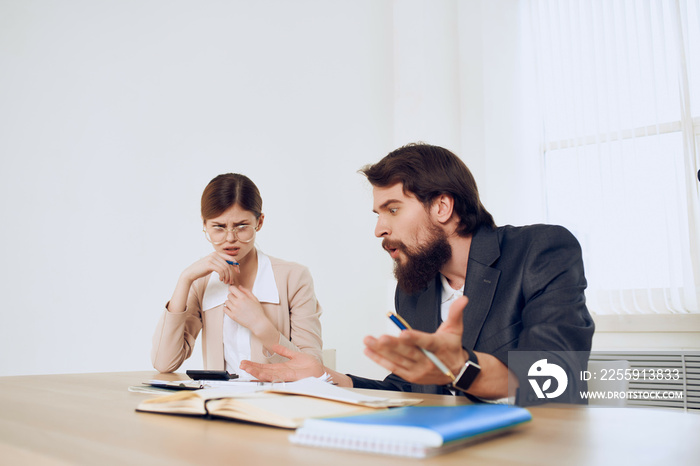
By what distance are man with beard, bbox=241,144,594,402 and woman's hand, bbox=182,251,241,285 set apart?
22.2 inches

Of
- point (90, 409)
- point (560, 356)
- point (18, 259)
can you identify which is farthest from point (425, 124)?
point (90, 409)

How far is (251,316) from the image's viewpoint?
6.26 ft

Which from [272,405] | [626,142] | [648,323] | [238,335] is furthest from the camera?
[626,142]

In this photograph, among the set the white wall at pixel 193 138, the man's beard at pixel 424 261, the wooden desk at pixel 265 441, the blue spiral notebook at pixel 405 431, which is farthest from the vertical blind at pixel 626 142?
the blue spiral notebook at pixel 405 431

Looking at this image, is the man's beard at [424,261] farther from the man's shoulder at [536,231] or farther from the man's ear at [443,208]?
the man's shoulder at [536,231]

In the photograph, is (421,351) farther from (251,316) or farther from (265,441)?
(251,316)

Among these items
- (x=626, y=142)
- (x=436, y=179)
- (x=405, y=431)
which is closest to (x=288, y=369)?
(x=436, y=179)

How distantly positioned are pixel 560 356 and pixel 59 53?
2.67 meters

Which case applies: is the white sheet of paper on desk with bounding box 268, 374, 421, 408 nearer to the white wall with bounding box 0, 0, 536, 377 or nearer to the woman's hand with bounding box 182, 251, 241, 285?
the woman's hand with bounding box 182, 251, 241, 285

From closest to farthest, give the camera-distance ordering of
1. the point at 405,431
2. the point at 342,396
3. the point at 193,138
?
the point at 405,431 < the point at 342,396 < the point at 193,138

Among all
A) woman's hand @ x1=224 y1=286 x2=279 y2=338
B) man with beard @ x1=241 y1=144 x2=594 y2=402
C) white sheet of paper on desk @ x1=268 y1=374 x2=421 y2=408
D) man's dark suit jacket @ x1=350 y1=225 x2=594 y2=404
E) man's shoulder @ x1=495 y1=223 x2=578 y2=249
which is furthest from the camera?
woman's hand @ x1=224 y1=286 x2=279 y2=338

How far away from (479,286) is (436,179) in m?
0.39

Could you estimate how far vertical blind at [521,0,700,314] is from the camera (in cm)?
346

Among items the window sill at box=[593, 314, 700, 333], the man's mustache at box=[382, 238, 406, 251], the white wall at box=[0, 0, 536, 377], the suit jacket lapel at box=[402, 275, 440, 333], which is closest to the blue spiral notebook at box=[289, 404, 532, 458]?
the suit jacket lapel at box=[402, 275, 440, 333]
